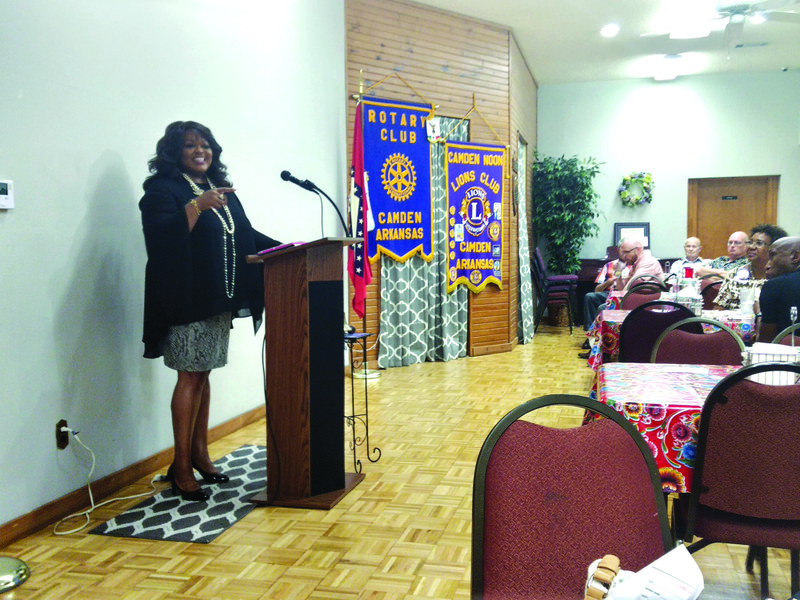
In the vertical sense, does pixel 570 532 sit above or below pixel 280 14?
below

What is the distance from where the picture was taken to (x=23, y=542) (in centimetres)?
274

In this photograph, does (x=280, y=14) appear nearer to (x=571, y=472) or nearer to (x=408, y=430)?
(x=408, y=430)

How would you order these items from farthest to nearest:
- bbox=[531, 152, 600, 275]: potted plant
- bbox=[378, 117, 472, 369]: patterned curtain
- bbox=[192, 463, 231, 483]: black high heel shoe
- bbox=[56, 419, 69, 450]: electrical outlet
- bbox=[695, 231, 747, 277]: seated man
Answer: bbox=[531, 152, 600, 275]: potted plant
bbox=[378, 117, 472, 369]: patterned curtain
bbox=[695, 231, 747, 277]: seated man
bbox=[192, 463, 231, 483]: black high heel shoe
bbox=[56, 419, 69, 450]: electrical outlet

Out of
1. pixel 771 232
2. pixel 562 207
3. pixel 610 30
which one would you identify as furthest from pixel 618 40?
pixel 771 232

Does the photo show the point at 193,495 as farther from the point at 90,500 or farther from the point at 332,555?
the point at 332,555

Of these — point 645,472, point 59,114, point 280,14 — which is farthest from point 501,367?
point 645,472

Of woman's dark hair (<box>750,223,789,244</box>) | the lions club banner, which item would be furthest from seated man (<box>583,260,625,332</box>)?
woman's dark hair (<box>750,223,789,244</box>)

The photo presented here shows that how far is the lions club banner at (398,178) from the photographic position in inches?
253

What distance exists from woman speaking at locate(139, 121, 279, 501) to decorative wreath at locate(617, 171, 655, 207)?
8.33m

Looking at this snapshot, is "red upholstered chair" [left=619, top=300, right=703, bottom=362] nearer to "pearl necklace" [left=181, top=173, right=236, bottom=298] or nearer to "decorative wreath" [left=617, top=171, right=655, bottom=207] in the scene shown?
"pearl necklace" [left=181, top=173, right=236, bottom=298]

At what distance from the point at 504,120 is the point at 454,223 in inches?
56.4

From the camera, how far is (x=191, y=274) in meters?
3.06

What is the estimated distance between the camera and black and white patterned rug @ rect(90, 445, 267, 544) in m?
2.82

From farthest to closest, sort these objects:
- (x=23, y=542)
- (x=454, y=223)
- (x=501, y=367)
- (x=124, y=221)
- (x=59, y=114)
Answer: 1. (x=454, y=223)
2. (x=501, y=367)
3. (x=124, y=221)
4. (x=59, y=114)
5. (x=23, y=542)
